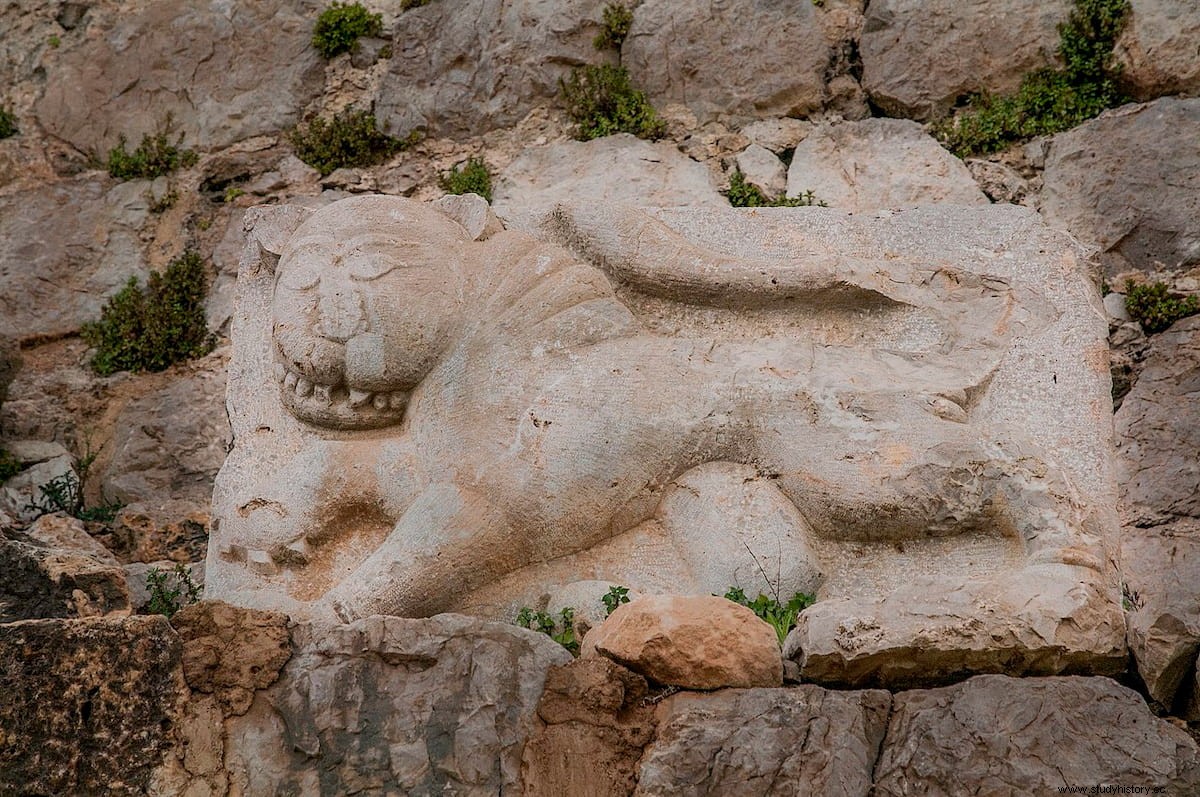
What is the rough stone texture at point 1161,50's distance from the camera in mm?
6516

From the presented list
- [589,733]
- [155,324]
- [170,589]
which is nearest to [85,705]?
[589,733]

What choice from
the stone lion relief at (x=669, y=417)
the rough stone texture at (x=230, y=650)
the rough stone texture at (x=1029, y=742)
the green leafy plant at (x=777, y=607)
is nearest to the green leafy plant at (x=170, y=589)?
the stone lion relief at (x=669, y=417)

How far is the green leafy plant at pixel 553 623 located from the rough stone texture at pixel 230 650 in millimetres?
801

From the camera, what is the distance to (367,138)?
24.8 ft

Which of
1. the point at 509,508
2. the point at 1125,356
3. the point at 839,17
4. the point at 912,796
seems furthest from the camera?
the point at 839,17

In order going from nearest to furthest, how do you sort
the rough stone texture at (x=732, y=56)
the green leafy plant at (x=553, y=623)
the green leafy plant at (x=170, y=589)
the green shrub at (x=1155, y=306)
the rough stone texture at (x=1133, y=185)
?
the green leafy plant at (x=553, y=623)
the green leafy plant at (x=170, y=589)
the green shrub at (x=1155, y=306)
the rough stone texture at (x=1133, y=185)
the rough stone texture at (x=732, y=56)

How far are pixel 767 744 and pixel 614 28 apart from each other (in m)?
4.35

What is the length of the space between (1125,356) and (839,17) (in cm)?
240

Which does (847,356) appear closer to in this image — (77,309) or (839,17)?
(839,17)

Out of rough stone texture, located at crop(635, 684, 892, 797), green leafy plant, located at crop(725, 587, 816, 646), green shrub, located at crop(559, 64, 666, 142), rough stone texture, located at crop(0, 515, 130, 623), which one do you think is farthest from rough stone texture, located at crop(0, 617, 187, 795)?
green shrub, located at crop(559, 64, 666, 142)

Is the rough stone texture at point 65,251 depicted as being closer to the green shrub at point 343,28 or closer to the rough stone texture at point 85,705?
the green shrub at point 343,28

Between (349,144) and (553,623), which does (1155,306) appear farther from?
(349,144)

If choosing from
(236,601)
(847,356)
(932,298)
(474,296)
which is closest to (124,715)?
(236,601)

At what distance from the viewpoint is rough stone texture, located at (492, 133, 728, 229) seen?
22.2 feet
